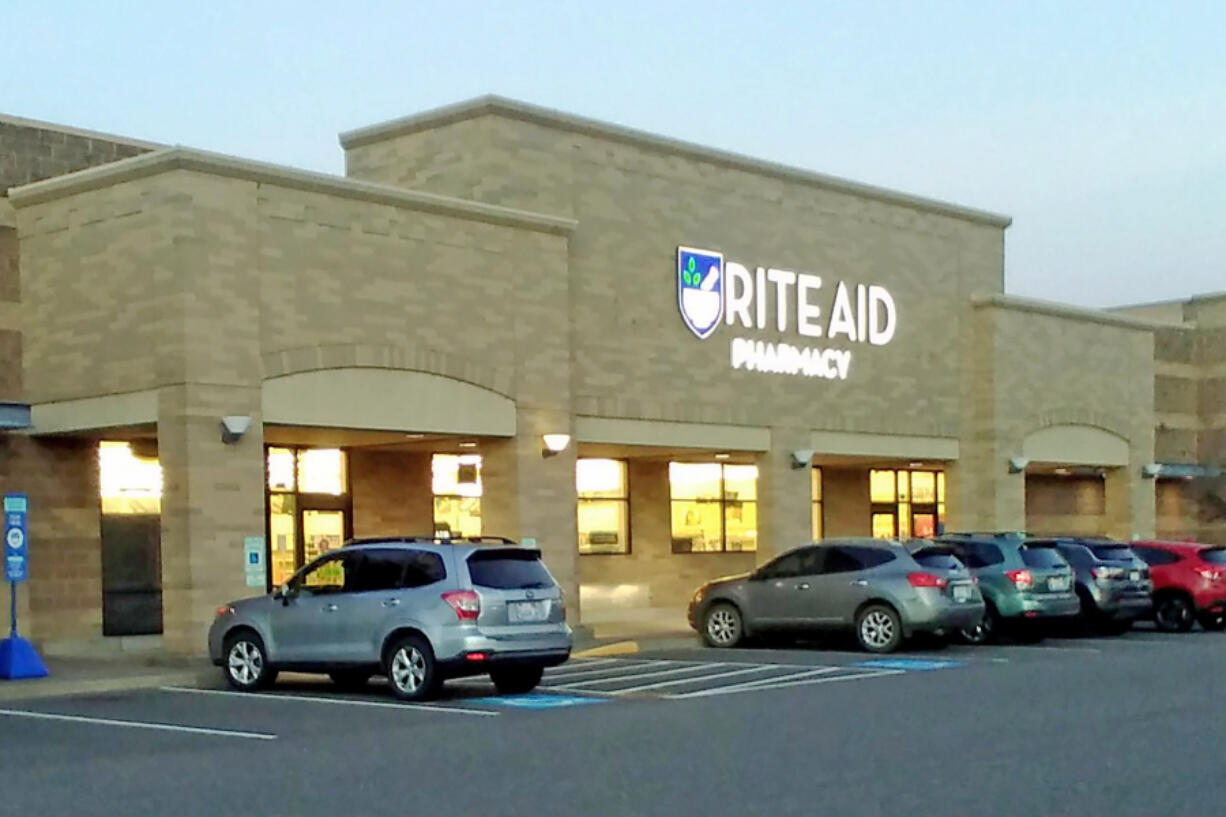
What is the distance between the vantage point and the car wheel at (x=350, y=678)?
1830 cm

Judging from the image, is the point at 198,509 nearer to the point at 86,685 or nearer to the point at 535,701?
the point at 86,685

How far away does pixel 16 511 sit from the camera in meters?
19.9

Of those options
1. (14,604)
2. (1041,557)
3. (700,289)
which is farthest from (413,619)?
(700,289)

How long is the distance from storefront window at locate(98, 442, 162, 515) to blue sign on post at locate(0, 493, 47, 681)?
14.3ft

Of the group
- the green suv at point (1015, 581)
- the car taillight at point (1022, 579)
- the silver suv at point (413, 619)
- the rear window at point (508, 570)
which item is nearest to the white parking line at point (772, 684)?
the silver suv at point (413, 619)

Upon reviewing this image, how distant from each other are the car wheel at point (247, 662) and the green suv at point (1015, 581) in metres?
10.7

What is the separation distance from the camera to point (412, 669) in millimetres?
17594

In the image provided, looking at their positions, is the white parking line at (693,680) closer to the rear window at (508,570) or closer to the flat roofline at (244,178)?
the rear window at (508,570)

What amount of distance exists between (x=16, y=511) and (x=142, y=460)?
5.00 meters

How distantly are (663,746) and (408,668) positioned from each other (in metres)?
4.91

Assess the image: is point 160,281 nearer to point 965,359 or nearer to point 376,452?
point 376,452

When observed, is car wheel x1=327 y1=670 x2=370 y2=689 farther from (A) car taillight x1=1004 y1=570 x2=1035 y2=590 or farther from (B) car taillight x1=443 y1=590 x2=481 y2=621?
(A) car taillight x1=1004 y1=570 x2=1035 y2=590

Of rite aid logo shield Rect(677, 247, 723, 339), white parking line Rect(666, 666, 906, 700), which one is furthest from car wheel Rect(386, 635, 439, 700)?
rite aid logo shield Rect(677, 247, 723, 339)

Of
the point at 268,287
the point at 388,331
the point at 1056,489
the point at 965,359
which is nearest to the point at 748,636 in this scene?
the point at 388,331
